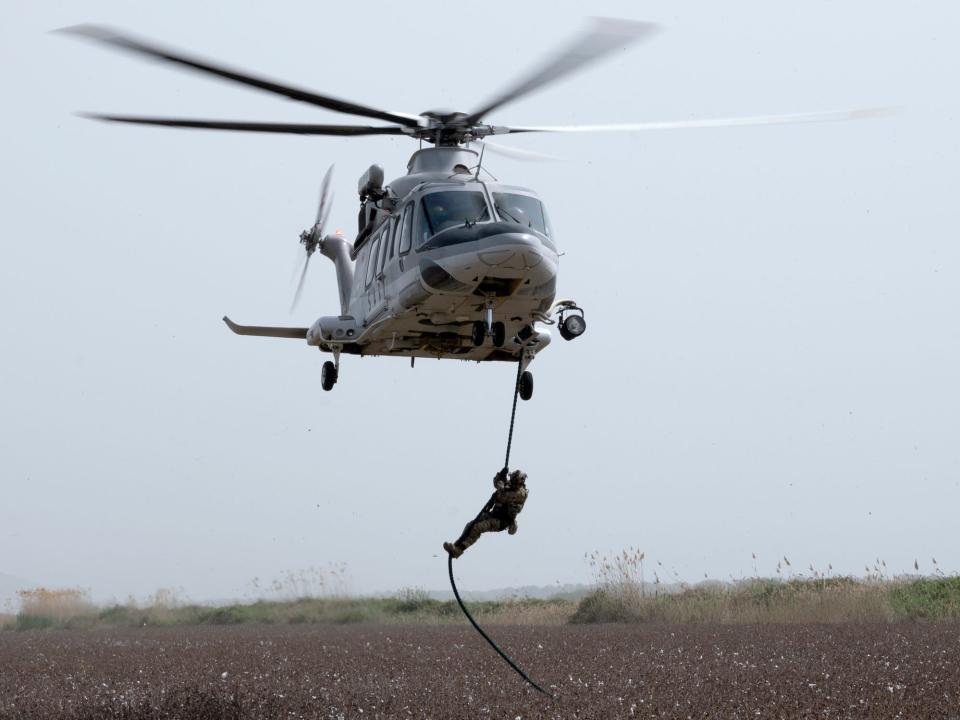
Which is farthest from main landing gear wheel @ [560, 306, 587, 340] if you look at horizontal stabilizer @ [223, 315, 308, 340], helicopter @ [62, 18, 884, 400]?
horizontal stabilizer @ [223, 315, 308, 340]

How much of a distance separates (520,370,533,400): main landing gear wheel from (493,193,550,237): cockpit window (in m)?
1.46

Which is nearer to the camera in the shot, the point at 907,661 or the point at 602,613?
the point at 907,661

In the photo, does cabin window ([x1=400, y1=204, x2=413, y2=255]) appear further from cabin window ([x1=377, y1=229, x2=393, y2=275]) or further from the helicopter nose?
the helicopter nose

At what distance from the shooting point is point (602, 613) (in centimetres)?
2197

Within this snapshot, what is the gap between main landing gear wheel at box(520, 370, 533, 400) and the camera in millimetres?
10852

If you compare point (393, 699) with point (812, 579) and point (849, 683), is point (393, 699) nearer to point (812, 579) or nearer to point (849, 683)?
point (849, 683)

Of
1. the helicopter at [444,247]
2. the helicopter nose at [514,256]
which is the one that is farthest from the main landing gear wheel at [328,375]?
the helicopter nose at [514,256]

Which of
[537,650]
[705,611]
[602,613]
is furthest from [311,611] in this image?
[537,650]

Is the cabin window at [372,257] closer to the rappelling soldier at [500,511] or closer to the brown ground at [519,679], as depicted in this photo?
the rappelling soldier at [500,511]

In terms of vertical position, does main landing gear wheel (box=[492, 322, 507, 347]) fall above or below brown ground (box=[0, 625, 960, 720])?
above

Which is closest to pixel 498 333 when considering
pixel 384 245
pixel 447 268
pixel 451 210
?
pixel 447 268

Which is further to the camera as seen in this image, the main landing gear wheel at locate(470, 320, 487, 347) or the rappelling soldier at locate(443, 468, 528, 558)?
the main landing gear wheel at locate(470, 320, 487, 347)

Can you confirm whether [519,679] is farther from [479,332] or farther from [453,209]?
[453,209]

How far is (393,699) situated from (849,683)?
163 inches
